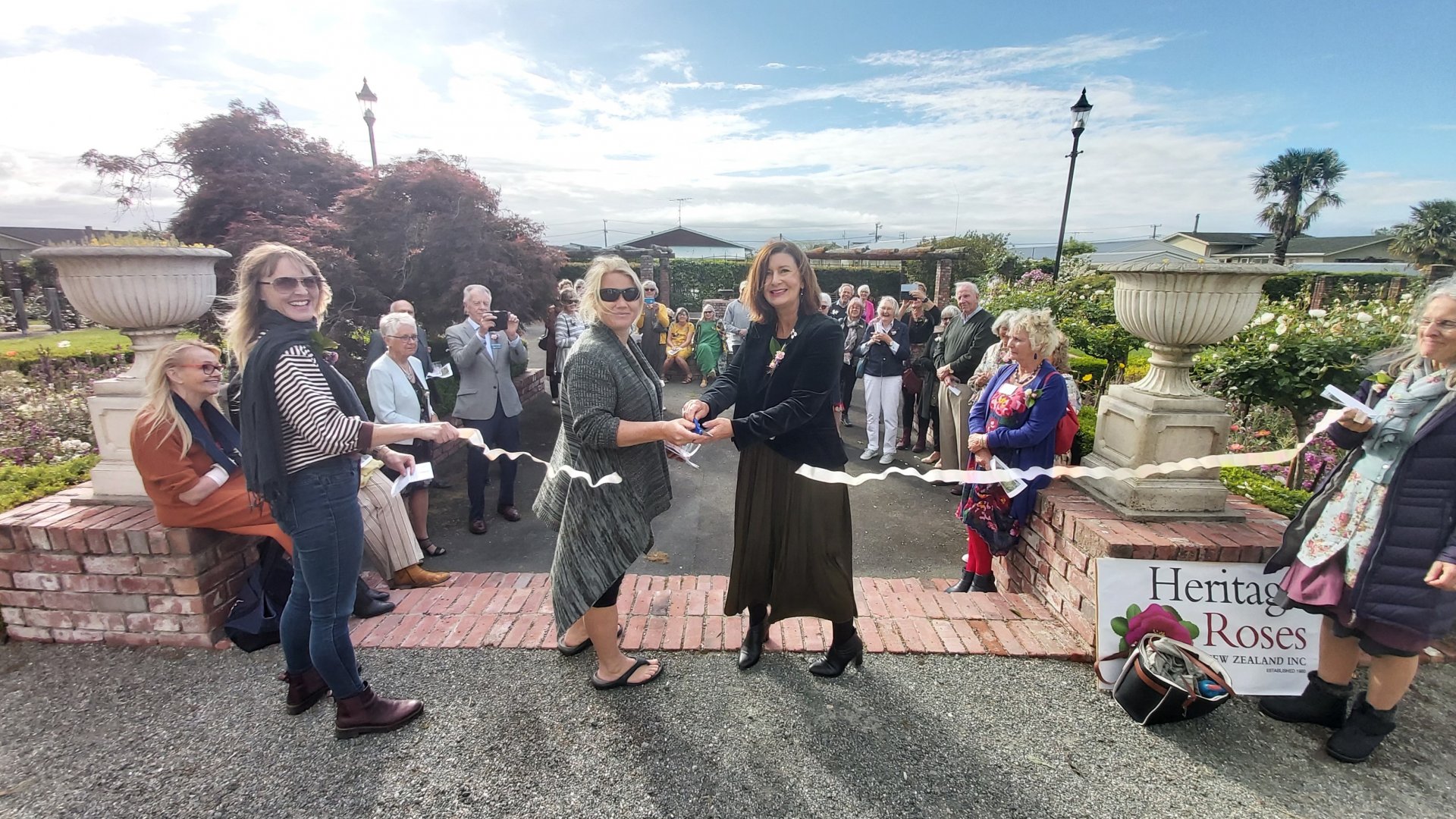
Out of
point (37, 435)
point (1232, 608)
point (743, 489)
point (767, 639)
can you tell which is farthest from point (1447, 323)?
point (37, 435)

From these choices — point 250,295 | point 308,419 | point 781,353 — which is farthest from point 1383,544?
point 250,295

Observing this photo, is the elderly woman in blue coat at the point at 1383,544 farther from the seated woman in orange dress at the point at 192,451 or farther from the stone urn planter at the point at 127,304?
the stone urn planter at the point at 127,304

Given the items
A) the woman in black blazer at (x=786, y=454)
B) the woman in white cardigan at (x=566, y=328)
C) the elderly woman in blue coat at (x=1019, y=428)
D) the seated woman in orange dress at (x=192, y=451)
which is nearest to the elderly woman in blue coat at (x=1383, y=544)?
the elderly woman in blue coat at (x=1019, y=428)

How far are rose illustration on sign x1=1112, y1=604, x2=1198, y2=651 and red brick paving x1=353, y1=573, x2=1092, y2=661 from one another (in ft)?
0.76

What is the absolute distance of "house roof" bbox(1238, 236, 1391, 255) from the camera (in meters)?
45.7

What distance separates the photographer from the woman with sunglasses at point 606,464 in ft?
7.30

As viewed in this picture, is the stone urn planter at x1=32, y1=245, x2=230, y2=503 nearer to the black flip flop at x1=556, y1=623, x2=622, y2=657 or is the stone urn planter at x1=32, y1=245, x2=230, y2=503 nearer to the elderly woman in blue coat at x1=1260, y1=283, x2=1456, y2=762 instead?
the black flip flop at x1=556, y1=623, x2=622, y2=657

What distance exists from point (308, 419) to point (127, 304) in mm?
1744

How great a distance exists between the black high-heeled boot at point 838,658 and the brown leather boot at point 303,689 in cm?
195

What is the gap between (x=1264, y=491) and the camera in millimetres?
3535

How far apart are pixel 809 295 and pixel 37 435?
733 centimetres

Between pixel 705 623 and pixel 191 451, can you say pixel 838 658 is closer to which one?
pixel 705 623

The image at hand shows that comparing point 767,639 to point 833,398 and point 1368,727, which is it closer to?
point 833,398

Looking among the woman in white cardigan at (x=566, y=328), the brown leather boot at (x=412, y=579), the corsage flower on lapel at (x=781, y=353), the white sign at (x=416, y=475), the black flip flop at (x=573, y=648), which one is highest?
the corsage flower on lapel at (x=781, y=353)
